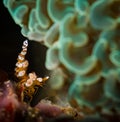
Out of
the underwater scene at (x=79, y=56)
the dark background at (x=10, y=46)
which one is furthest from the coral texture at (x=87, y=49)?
the dark background at (x=10, y=46)

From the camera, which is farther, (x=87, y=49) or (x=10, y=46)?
(x=10, y=46)

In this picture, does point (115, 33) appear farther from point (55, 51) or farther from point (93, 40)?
point (55, 51)

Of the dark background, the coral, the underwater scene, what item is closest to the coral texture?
the underwater scene

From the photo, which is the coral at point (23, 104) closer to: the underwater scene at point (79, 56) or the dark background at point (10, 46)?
the underwater scene at point (79, 56)

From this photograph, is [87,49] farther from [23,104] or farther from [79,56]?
[23,104]

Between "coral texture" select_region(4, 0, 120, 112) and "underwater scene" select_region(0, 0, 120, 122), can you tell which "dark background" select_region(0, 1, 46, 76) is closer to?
"underwater scene" select_region(0, 0, 120, 122)

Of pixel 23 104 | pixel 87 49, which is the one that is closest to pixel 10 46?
pixel 23 104
